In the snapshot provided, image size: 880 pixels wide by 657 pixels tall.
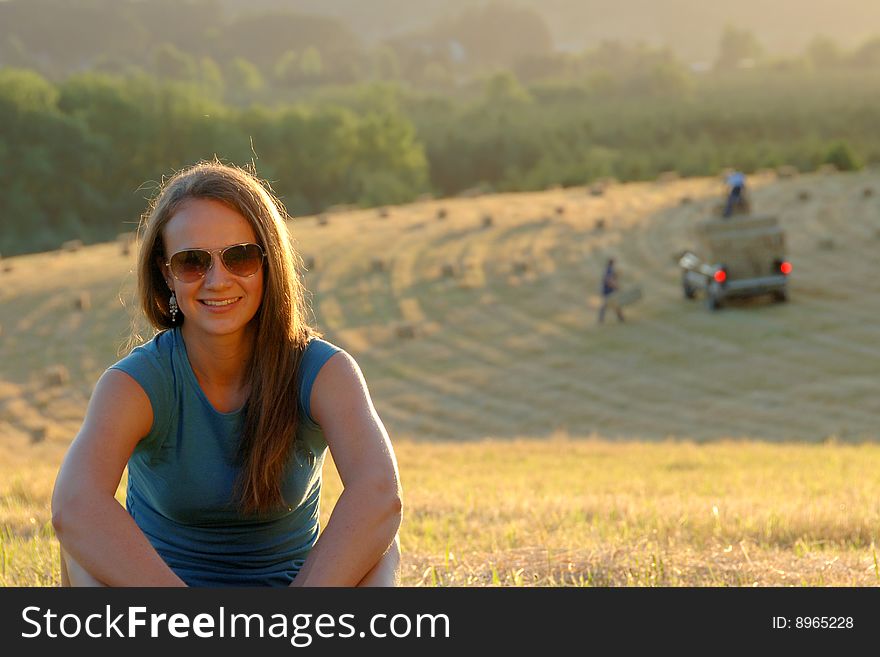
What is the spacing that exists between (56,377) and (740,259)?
586 inches

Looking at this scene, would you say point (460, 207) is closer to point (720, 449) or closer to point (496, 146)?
point (720, 449)

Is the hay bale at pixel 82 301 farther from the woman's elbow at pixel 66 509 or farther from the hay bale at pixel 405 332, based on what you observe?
the woman's elbow at pixel 66 509

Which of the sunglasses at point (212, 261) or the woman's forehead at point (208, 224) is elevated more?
the woman's forehead at point (208, 224)

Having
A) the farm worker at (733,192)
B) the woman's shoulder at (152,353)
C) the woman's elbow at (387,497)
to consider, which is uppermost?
the farm worker at (733,192)

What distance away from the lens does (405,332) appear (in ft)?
87.8

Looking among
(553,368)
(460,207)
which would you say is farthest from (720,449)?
(460,207)

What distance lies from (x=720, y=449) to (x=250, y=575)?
1175 centimetres

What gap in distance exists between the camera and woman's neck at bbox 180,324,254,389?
3.20 metres

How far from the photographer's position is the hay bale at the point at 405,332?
87.8 ft

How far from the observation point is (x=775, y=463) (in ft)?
39.7

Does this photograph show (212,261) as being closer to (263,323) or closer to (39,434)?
(263,323)

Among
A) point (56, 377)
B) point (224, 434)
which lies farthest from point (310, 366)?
point (56, 377)

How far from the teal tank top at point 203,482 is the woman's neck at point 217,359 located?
4 cm

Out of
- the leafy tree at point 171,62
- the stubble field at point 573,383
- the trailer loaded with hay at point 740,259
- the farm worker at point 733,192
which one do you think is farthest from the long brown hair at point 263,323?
the leafy tree at point 171,62
